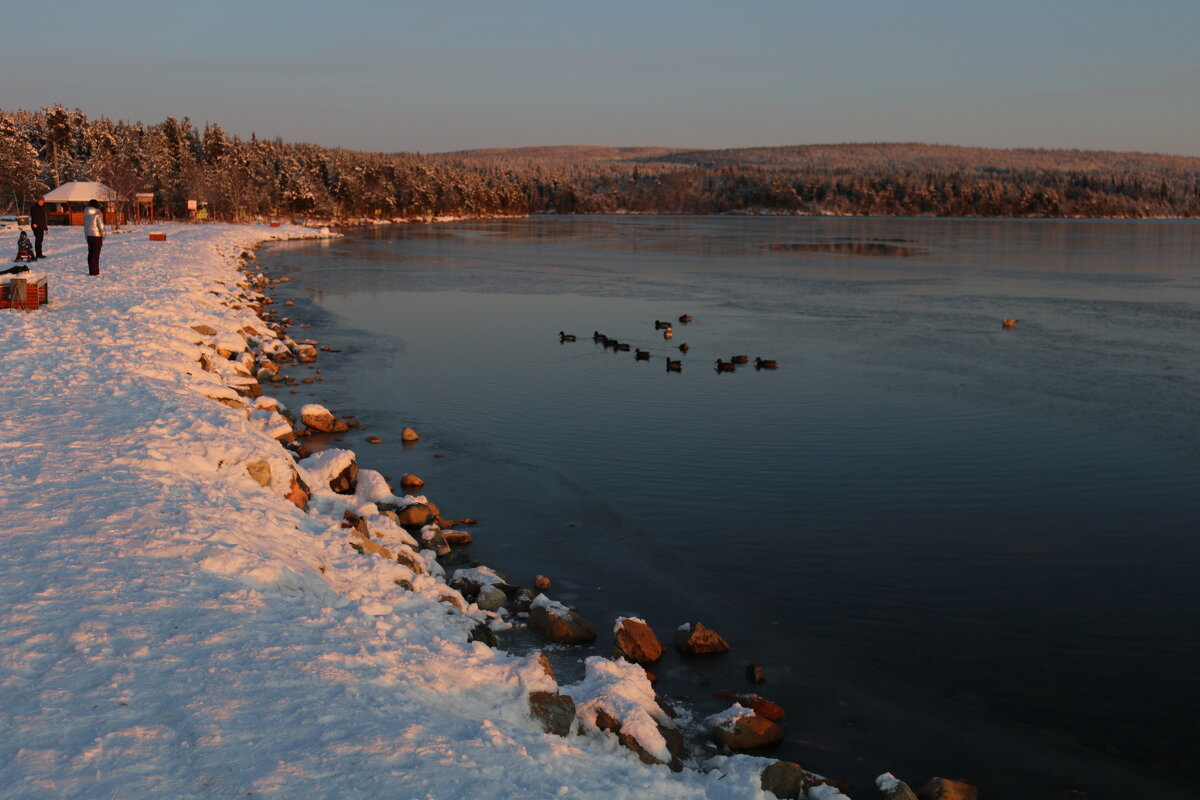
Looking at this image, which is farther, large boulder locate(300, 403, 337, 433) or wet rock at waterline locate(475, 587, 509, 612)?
large boulder locate(300, 403, 337, 433)

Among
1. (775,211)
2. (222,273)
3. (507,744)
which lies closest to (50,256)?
(222,273)

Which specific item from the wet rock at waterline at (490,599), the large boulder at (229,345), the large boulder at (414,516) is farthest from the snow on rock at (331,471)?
the large boulder at (229,345)

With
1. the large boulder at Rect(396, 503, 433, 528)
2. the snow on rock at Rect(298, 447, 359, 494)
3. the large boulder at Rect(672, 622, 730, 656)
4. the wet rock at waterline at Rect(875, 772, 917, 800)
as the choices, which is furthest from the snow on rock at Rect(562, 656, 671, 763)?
the snow on rock at Rect(298, 447, 359, 494)

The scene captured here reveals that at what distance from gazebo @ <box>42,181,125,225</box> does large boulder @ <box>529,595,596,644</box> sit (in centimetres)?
4795

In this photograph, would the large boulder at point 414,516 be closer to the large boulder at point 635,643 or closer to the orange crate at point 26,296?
the large boulder at point 635,643

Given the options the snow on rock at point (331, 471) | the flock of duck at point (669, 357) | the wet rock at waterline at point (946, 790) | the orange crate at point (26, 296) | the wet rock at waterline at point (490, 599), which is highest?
the orange crate at point (26, 296)

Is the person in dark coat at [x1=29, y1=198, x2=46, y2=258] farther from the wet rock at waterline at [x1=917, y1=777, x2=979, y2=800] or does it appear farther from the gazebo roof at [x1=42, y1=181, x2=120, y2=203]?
the wet rock at waterline at [x1=917, y1=777, x2=979, y2=800]

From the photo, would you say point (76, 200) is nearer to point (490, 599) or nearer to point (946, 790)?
point (490, 599)

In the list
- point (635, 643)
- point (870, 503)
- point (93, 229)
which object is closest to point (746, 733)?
point (635, 643)

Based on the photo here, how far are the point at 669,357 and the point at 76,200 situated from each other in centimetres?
3975

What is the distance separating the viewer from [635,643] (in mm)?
8492

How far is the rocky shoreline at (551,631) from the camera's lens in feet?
21.7

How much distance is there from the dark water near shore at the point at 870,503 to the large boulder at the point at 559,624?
235 mm

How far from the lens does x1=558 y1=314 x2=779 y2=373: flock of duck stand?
22281 millimetres
